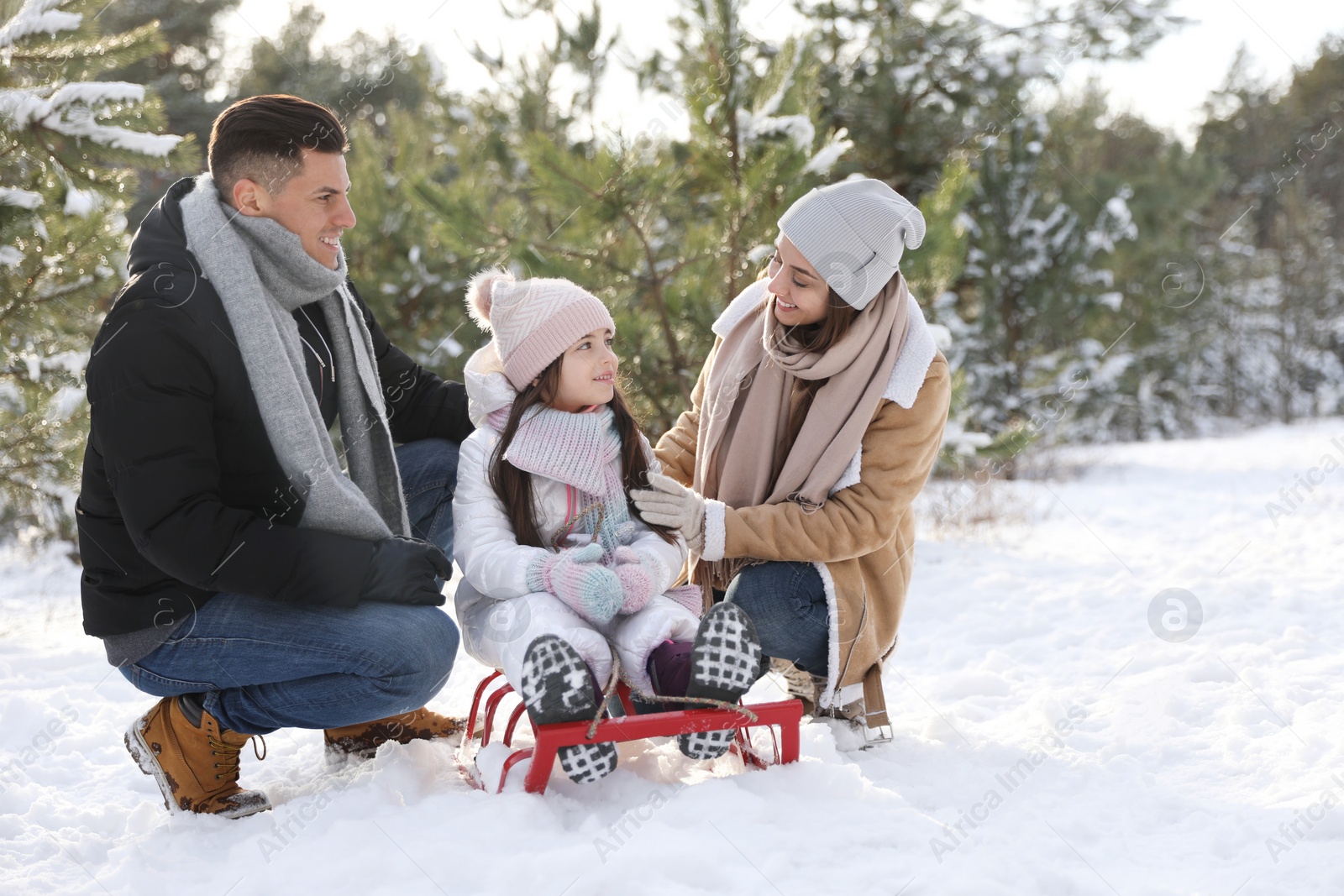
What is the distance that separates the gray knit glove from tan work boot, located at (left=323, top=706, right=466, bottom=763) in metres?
0.77

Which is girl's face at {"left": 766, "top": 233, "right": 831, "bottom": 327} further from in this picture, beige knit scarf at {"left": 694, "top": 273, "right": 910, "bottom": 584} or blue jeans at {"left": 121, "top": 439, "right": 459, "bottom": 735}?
blue jeans at {"left": 121, "top": 439, "right": 459, "bottom": 735}

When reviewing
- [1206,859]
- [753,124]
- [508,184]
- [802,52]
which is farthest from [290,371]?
[508,184]

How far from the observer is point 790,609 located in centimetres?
246

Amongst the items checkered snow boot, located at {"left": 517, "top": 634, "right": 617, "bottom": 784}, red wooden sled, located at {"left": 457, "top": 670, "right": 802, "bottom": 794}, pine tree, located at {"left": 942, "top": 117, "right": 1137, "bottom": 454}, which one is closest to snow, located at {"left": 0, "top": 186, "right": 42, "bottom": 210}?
red wooden sled, located at {"left": 457, "top": 670, "right": 802, "bottom": 794}

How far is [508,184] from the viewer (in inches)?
243

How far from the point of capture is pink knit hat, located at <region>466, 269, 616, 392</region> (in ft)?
7.49

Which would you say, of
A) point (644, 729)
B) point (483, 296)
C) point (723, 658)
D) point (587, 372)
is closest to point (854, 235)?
point (587, 372)

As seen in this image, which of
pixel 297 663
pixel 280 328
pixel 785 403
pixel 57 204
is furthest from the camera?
pixel 57 204

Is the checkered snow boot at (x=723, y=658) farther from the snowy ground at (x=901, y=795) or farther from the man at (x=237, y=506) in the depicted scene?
the man at (x=237, y=506)

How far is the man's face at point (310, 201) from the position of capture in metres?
2.16

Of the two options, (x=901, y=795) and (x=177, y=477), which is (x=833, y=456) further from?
(x=177, y=477)

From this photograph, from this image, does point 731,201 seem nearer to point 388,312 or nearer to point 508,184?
point 508,184

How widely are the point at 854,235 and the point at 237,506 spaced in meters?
1.55

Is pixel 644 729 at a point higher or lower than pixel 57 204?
lower
